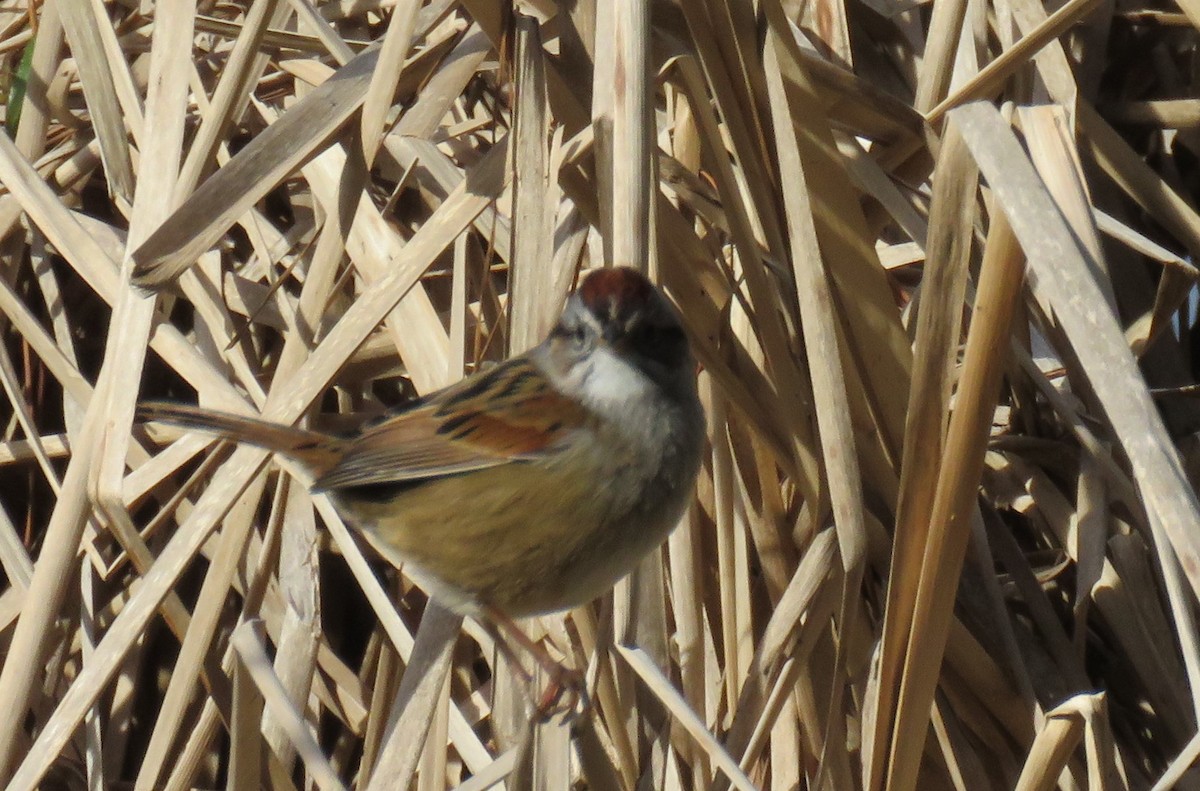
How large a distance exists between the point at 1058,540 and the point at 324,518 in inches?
54.3

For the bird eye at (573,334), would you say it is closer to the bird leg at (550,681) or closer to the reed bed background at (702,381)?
the reed bed background at (702,381)

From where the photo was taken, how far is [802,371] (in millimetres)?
2250

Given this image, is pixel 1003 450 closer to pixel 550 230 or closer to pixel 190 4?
pixel 550 230

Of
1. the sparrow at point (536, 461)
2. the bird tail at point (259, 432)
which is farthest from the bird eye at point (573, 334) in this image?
the bird tail at point (259, 432)

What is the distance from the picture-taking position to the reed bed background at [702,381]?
190cm

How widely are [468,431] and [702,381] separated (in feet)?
1.43

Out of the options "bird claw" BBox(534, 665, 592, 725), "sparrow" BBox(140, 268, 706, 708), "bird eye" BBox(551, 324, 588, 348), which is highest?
"bird eye" BBox(551, 324, 588, 348)

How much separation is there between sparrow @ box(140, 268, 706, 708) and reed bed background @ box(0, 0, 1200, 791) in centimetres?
7

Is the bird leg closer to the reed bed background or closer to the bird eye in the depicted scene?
the reed bed background

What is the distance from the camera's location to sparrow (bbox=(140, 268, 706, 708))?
2.00m

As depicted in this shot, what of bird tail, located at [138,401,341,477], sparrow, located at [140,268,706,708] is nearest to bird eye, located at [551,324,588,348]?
sparrow, located at [140,268,706,708]

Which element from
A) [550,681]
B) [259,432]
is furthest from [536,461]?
[259,432]

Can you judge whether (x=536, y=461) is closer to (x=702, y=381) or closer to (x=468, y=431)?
(x=468, y=431)

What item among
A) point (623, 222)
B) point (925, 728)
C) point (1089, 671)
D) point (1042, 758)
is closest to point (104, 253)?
point (623, 222)
